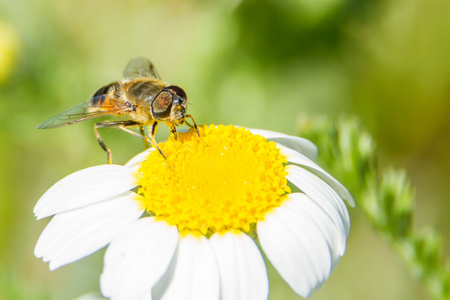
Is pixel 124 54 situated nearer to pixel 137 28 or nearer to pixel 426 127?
pixel 137 28

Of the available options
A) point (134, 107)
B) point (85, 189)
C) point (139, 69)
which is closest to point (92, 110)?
point (134, 107)

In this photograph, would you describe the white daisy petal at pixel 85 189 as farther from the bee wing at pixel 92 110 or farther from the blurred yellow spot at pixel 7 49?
the blurred yellow spot at pixel 7 49

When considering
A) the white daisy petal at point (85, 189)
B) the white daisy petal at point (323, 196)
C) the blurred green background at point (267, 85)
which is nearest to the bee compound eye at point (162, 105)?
the white daisy petal at point (85, 189)

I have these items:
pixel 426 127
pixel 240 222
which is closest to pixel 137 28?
pixel 426 127

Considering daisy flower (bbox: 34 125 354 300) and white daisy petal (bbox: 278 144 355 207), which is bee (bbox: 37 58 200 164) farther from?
white daisy petal (bbox: 278 144 355 207)

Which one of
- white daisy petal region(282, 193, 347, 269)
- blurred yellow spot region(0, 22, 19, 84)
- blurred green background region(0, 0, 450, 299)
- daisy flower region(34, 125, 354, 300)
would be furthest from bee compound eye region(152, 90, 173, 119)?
blurred yellow spot region(0, 22, 19, 84)
